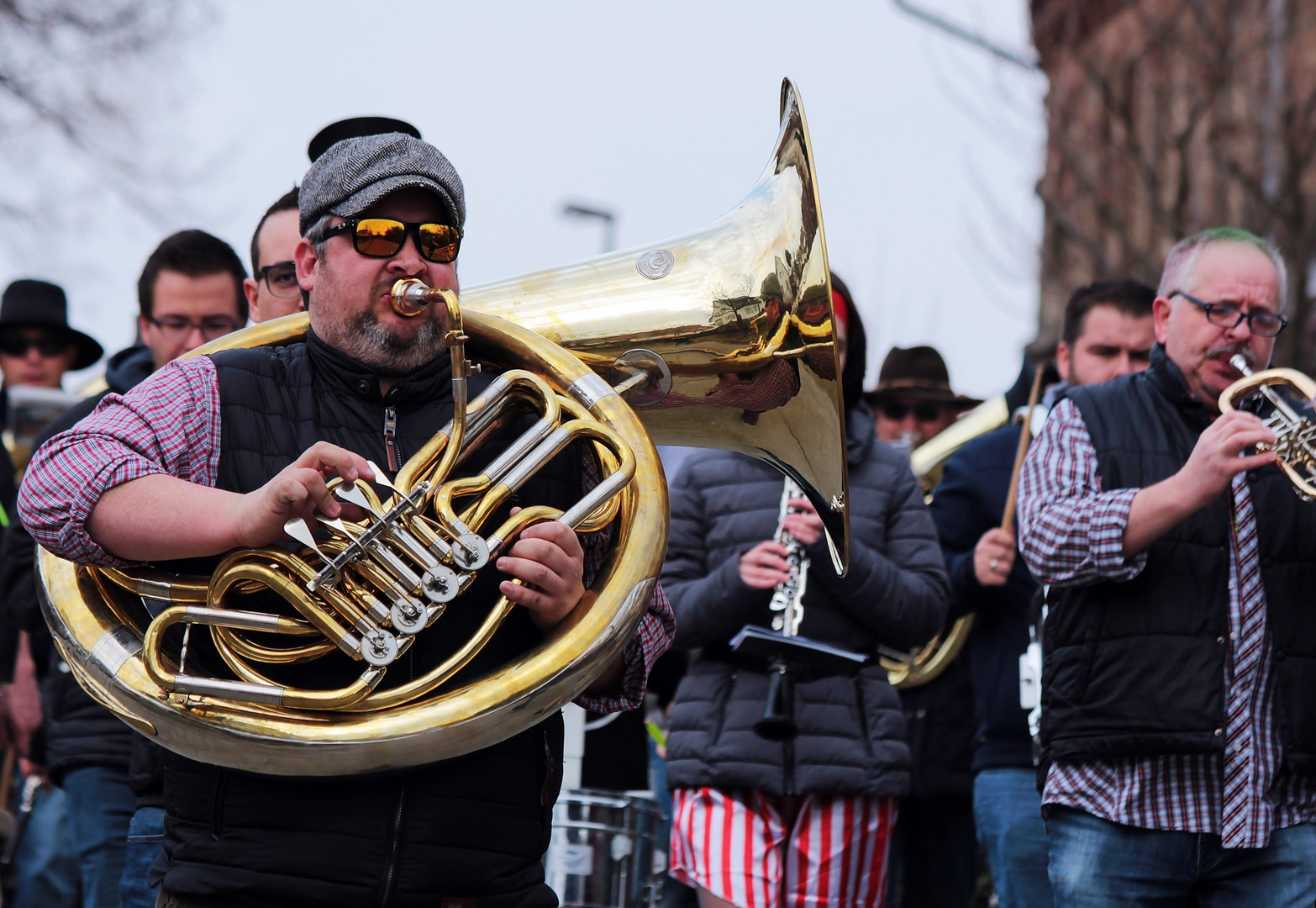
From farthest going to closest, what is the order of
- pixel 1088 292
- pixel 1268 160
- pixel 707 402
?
pixel 1268 160 → pixel 1088 292 → pixel 707 402

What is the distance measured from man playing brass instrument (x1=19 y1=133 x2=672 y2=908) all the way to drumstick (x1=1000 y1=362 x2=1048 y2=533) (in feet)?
8.61

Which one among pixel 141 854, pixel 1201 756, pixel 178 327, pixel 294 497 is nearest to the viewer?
pixel 294 497

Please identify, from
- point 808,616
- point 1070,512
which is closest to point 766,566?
point 808,616

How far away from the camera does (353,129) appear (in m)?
3.80

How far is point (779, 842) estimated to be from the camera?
182 inches

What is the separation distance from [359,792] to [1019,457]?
3.50 meters

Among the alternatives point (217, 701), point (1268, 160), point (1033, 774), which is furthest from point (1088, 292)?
point (1268, 160)

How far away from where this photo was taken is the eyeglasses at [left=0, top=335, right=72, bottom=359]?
743 centimetres

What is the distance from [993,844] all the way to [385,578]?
3041 mm

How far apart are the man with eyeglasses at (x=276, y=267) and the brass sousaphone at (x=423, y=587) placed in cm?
109

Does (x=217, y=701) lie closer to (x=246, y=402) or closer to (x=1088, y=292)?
(x=246, y=402)

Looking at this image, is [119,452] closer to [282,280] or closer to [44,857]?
[282,280]

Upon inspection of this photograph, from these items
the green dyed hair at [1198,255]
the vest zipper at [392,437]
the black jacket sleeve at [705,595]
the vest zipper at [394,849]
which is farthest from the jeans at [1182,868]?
the vest zipper at [392,437]

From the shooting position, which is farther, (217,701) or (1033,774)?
(1033,774)
